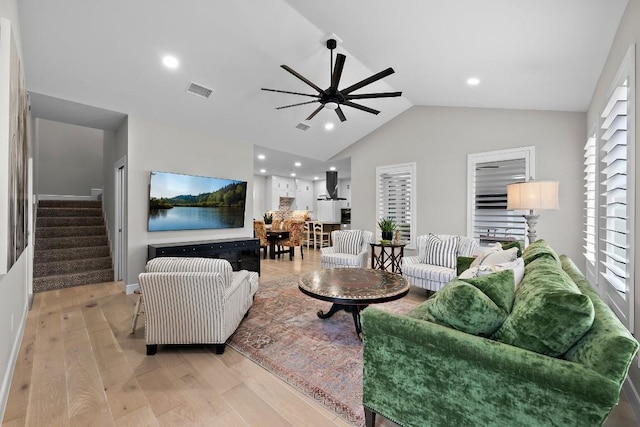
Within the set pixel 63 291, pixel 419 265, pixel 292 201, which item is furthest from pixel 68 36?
pixel 292 201

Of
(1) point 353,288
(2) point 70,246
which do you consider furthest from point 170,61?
(2) point 70,246

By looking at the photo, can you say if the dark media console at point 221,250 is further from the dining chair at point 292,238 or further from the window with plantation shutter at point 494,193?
the window with plantation shutter at point 494,193

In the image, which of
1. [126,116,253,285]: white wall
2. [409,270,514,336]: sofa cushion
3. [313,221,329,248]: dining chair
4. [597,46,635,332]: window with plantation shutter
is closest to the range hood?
[313,221,329,248]: dining chair

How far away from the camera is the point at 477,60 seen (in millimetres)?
3143

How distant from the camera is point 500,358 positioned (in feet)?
Answer: 3.79

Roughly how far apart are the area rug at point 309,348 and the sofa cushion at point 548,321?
42.0 inches

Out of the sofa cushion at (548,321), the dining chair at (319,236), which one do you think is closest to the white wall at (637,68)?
the sofa cushion at (548,321)

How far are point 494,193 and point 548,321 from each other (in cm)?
424

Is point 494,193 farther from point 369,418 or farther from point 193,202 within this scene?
point 193,202

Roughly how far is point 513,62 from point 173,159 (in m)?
4.81

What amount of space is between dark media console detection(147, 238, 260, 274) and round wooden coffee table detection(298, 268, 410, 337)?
7.62 ft

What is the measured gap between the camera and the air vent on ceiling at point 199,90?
3988mm

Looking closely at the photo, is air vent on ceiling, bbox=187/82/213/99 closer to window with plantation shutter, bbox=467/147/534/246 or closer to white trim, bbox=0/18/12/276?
white trim, bbox=0/18/12/276

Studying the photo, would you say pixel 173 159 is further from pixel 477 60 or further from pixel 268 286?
pixel 477 60
